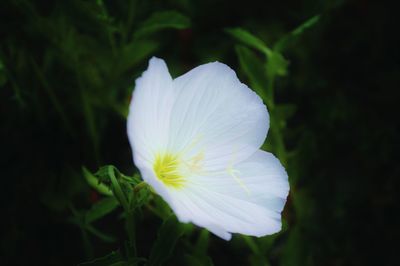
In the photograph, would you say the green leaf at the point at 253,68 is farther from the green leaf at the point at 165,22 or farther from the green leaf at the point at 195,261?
the green leaf at the point at 195,261

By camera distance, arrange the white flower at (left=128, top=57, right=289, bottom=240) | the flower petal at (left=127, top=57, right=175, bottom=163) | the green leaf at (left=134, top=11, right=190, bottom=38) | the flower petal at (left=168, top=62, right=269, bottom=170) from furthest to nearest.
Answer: the green leaf at (left=134, top=11, right=190, bottom=38), the flower petal at (left=168, top=62, right=269, bottom=170), the white flower at (left=128, top=57, right=289, bottom=240), the flower petal at (left=127, top=57, right=175, bottom=163)

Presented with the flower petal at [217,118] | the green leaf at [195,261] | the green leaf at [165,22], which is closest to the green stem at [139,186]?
the flower petal at [217,118]

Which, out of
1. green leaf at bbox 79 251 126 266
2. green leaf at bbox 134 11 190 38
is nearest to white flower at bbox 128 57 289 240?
green leaf at bbox 79 251 126 266

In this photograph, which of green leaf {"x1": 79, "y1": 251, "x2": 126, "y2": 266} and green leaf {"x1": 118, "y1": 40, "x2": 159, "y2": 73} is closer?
green leaf {"x1": 79, "y1": 251, "x2": 126, "y2": 266}

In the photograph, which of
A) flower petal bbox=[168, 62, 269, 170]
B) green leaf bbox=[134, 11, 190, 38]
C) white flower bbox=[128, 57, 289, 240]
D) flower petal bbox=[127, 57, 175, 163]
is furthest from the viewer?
green leaf bbox=[134, 11, 190, 38]

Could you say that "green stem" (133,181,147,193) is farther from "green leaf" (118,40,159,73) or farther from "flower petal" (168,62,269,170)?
"green leaf" (118,40,159,73)

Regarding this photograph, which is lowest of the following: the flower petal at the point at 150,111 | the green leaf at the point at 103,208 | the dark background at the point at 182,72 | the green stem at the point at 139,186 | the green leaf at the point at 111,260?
the green leaf at the point at 111,260

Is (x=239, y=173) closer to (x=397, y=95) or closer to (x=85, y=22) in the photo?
(x=85, y=22)
